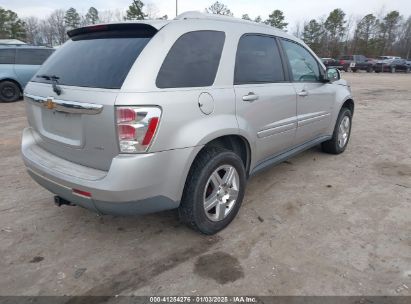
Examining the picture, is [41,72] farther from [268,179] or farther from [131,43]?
[268,179]

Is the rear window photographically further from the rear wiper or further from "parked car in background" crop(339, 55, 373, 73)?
"parked car in background" crop(339, 55, 373, 73)

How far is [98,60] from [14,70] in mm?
9835

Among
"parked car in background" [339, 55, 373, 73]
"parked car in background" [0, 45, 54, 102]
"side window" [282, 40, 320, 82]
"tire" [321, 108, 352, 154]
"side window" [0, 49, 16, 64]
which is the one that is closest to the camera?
"side window" [282, 40, 320, 82]

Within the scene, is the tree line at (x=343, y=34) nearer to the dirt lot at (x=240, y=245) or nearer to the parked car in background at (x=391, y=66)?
the parked car in background at (x=391, y=66)

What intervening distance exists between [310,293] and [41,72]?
2.92 metres

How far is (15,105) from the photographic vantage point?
10.4 m

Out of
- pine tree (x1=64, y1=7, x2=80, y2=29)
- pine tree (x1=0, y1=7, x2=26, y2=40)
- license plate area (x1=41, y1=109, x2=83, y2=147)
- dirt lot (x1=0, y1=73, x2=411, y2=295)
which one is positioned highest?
pine tree (x1=64, y1=7, x2=80, y2=29)

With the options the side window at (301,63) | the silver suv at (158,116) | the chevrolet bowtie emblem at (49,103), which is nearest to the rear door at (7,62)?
the silver suv at (158,116)

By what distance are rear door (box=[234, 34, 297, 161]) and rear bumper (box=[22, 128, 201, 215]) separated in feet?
2.75

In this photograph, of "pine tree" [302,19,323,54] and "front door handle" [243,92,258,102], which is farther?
"pine tree" [302,19,323,54]

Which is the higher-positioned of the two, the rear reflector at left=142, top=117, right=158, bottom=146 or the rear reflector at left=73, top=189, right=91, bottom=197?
the rear reflector at left=142, top=117, right=158, bottom=146

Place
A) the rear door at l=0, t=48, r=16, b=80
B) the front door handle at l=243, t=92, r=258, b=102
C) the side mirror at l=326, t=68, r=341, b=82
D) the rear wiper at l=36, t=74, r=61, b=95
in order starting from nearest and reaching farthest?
1. the rear wiper at l=36, t=74, r=61, b=95
2. the front door handle at l=243, t=92, r=258, b=102
3. the side mirror at l=326, t=68, r=341, b=82
4. the rear door at l=0, t=48, r=16, b=80

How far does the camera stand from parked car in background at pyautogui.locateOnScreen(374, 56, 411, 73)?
3266 cm

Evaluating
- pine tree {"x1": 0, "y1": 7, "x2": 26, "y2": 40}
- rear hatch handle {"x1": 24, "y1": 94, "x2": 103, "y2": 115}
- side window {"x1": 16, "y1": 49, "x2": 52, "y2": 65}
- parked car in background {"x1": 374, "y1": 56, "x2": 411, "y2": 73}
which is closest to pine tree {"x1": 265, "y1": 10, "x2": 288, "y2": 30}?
parked car in background {"x1": 374, "y1": 56, "x2": 411, "y2": 73}
